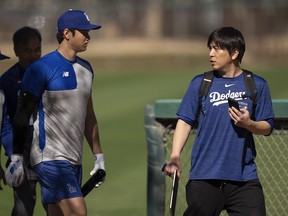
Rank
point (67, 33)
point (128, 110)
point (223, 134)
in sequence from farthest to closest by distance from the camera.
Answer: point (128, 110) < point (67, 33) < point (223, 134)

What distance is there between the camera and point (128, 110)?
64.6ft

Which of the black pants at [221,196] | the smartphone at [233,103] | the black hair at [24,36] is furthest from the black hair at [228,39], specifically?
the black hair at [24,36]

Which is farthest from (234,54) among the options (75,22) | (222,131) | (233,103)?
(75,22)

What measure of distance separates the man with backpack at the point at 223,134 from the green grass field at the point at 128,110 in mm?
3012

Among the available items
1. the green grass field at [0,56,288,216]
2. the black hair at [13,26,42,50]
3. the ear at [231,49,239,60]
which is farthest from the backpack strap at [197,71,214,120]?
the green grass field at [0,56,288,216]

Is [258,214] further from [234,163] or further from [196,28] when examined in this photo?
[196,28]

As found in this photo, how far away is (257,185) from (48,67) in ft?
5.84

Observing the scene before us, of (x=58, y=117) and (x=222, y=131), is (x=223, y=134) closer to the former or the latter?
(x=222, y=131)

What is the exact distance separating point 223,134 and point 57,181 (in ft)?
4.34

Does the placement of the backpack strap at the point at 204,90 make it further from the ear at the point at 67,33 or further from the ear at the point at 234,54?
the ear at the point at 67,33

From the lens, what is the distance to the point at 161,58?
35.3 metres

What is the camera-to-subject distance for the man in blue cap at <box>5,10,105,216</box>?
23.3 ft

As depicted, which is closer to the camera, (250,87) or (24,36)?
(250,87)

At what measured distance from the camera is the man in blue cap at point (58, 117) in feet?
23.3
